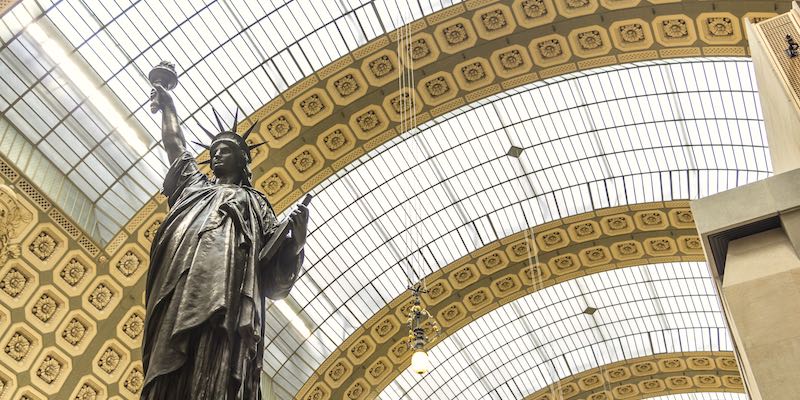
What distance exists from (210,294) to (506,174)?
2574cm

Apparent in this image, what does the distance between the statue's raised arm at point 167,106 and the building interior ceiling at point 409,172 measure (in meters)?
14.1

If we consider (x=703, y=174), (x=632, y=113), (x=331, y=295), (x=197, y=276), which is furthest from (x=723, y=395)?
(x=197, y=276)

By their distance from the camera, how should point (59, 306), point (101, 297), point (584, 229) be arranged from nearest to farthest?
1. point (59, 306)
2. point (101, 297)
3. point (584, 229)

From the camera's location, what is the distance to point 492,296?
30859mm

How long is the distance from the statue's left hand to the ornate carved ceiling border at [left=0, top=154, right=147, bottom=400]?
1530cm

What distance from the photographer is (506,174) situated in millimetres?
29969

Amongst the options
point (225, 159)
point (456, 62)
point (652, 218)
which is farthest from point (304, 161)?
point (225, 159)

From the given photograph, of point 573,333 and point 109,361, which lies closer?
point 109,361

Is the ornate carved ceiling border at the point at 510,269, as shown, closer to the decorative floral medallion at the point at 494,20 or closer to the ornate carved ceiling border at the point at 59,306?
the ornate carved ceiling border at the point at 59,306

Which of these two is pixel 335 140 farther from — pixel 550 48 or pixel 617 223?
pixel 617 223

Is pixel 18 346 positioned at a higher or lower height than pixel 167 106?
higher

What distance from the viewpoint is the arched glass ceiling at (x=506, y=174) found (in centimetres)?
2736

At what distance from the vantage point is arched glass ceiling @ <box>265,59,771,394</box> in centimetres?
2736

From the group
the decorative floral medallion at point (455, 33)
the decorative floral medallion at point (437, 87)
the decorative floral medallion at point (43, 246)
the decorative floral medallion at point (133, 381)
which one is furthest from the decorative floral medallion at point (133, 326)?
the decorative floral medallion at point (455, 33)
